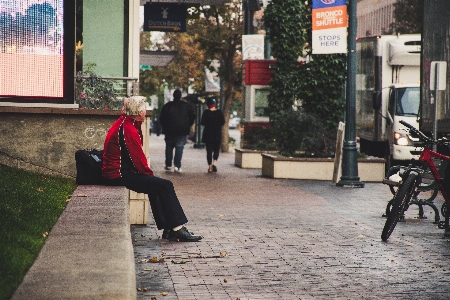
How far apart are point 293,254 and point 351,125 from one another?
32.1 feet

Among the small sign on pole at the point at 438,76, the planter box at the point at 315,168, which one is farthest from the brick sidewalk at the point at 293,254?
the planter box at the point at 315,168

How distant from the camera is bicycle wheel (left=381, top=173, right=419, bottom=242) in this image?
10.3 meters

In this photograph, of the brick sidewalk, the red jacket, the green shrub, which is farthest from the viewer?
the red jacket

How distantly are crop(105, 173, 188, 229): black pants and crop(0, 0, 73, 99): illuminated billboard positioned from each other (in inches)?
133

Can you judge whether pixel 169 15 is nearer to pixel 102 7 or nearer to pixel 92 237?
pixel 102 7

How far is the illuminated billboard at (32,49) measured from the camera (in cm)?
1287

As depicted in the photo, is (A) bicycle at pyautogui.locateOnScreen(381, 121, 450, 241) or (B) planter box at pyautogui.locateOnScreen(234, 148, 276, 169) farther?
(B) planter box at pyautogui.locateOnScreen(234, 148, 276, 169)

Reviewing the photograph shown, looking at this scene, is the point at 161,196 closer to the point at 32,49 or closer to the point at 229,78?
the point at 32,49

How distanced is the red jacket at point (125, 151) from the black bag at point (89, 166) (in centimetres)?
32

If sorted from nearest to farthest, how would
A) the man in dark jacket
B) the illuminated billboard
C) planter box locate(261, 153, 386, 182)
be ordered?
the illuminated billboard, planter box locate(261, 153, 386, 182), the man in dark jacket

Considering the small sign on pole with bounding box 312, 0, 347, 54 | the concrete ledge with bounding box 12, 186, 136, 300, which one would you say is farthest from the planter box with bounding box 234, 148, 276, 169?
the concrete ledge with bounding box 12, 186, 136, 300

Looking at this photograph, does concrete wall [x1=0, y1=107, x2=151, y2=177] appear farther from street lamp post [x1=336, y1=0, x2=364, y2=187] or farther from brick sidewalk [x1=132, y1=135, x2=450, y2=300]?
street lamp post [x1=336, y1=0, x2=364, y2=187]

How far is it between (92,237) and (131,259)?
96 centimetres

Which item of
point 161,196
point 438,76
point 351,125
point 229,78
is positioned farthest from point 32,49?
point 229,78
